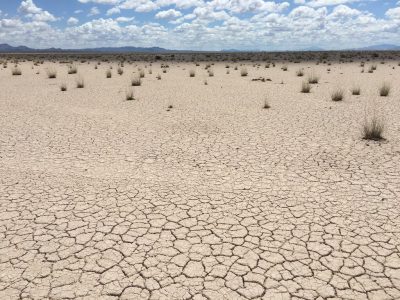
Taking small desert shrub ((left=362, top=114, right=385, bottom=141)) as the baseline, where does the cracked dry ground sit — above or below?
below

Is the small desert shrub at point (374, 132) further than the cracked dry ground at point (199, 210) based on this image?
Yes

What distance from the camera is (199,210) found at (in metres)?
4.21

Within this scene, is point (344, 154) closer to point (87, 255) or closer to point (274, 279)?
point (274, 279)

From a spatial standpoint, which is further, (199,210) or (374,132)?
(374,132)

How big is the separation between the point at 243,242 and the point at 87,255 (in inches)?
62.3

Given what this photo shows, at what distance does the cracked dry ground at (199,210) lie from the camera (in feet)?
9.70

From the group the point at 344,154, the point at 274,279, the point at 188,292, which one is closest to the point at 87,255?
the point at 188,292

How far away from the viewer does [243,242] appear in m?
3.51

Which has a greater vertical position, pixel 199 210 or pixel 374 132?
pixel 374 132

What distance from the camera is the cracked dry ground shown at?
9.70ft

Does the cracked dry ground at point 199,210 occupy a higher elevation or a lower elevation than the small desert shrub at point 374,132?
lower

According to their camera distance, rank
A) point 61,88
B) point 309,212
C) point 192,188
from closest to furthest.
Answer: point 309,212 → point 192,188 → point 61,88

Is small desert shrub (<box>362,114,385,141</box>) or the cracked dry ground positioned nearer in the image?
the cracked dry ground

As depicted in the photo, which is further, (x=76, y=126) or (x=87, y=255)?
(x=76, y=126)
